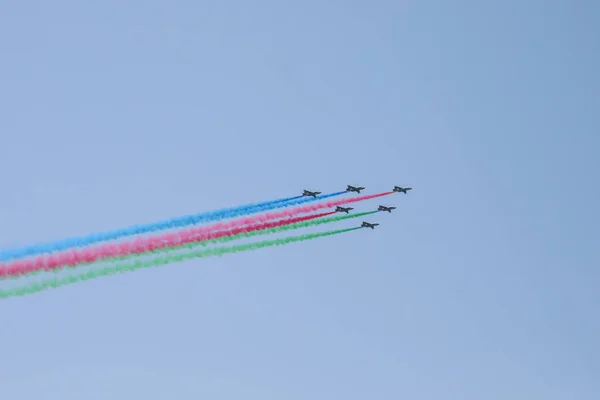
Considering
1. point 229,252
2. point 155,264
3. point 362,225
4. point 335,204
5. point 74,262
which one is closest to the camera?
point 74,262

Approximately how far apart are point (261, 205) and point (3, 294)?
3022 cm

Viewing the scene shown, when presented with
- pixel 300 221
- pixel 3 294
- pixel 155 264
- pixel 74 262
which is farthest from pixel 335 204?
pixel 3 294

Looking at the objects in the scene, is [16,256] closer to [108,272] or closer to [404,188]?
[108,272]

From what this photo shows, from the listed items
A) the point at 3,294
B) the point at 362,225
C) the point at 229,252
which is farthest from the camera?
the point at 362,225

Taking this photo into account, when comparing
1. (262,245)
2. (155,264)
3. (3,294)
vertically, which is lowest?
(3,294)

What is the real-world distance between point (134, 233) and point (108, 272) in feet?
17.0

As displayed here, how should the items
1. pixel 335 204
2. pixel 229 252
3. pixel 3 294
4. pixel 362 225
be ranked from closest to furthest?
pixel 3 294 → pixel 229 252 → pixel 335 204 → pixel 362 225

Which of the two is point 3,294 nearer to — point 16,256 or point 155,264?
point 16,256

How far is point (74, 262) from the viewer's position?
7225 cm

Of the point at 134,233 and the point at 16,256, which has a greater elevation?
the point at 134,233

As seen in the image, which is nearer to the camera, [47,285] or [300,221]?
[47,285]

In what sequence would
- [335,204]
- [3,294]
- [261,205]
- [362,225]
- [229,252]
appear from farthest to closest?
[362,225] → [335,204] → [261,205] → [229,252] → [3,294]

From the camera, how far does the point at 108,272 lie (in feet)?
244

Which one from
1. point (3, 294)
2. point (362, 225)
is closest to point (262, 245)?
point (362, 225)
